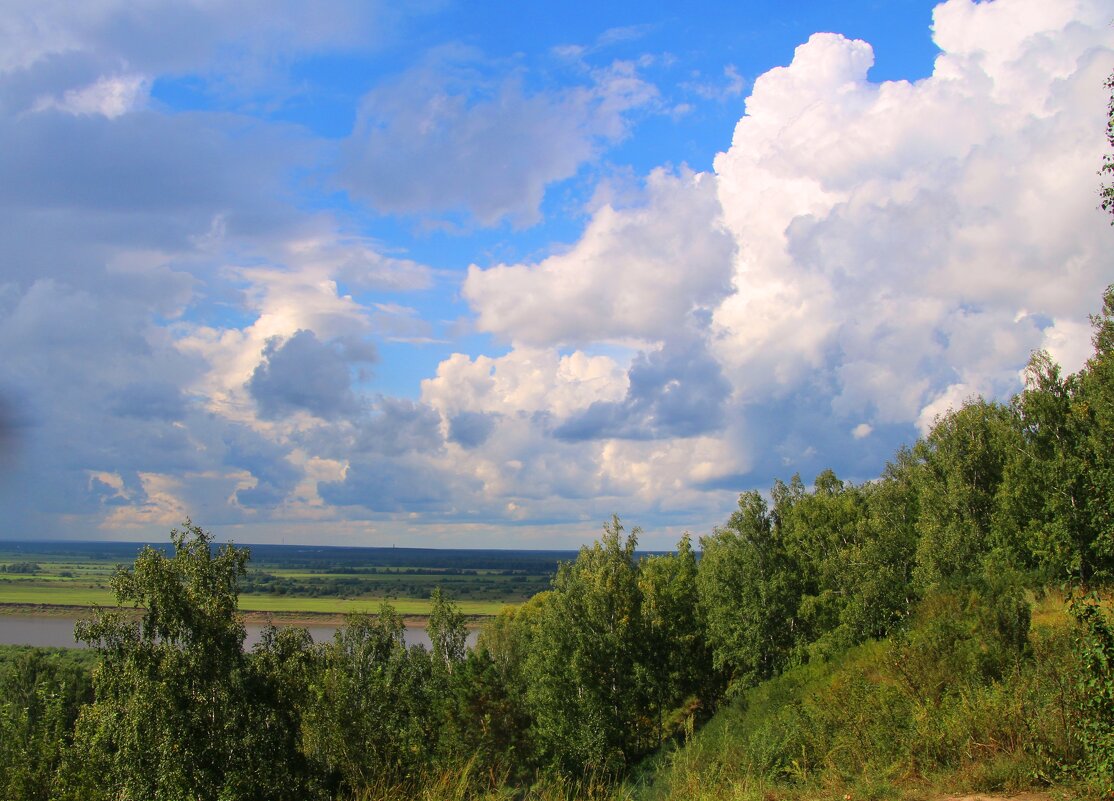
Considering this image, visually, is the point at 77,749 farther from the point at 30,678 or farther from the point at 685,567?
the point at 30,678

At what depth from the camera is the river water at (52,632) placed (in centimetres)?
10744

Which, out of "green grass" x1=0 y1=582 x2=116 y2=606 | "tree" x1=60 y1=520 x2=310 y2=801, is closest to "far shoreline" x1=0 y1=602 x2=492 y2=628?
"green grass" x1=0 y1=582 x2=116 y2=606

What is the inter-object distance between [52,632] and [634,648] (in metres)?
113

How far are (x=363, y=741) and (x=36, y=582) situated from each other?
21732 centimetres

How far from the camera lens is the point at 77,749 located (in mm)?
17953

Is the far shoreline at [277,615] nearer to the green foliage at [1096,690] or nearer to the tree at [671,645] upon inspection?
the tree at [671,645]

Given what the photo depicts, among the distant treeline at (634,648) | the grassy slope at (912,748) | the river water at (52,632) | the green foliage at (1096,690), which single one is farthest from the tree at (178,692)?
the river water at (52,632)

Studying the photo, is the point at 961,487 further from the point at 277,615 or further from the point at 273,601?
the point at 273,601

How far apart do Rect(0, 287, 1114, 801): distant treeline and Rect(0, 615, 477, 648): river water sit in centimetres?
4674

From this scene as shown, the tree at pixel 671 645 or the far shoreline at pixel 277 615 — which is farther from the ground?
the tree at pixel 671 645

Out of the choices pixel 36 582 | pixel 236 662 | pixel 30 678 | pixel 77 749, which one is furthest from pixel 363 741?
pixel 36 582

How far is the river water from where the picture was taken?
352ft

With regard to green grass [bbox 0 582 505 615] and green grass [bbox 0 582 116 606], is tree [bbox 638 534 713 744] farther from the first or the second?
green grass [bbox 0 582 116 606]

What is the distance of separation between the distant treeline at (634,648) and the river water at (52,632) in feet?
153
